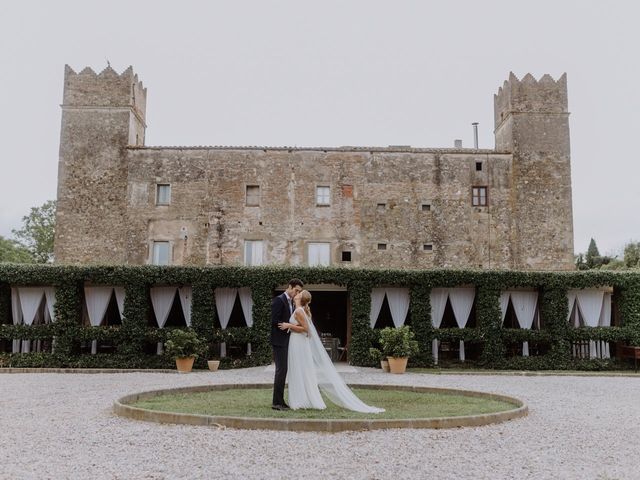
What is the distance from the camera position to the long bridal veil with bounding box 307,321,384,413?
33.2ft

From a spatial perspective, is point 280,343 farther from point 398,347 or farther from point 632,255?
point 632,255

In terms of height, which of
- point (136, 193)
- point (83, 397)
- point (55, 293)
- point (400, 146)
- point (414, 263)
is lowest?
point (83, 397)

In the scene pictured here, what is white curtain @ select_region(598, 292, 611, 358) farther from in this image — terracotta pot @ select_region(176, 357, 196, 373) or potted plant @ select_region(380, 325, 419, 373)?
terracotta pot @ select_region(176, 357, 196, 373)

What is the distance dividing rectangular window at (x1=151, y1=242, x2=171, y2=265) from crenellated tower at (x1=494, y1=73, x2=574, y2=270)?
600 inches

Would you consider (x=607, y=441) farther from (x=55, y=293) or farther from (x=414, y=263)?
(x=414, y=263)

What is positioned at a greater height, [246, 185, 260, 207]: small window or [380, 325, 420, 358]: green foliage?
[246, 185, 260, 207]: small window

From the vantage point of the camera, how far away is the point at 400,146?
3073cm

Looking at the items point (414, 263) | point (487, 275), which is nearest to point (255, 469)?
point (487, 275)

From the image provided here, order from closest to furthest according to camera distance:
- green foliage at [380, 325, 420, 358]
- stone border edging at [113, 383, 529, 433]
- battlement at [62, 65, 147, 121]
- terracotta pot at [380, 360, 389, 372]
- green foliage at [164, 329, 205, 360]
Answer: stone border edging at [113, 383, 529, 433]
green foliage at [380, 325, 420, 358]
green foliage at [164, 329, 205, 360]
terracotta pot at [380, 360, 389, 372]
battlement at [62, 65, 147, 121]

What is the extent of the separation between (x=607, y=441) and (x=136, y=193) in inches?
950

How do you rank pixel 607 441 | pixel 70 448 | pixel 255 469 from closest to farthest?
pixel 255 469 < pixel 70 448 < pixel 607 441

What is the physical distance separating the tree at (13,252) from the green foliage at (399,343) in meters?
33.9

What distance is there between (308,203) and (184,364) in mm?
11391

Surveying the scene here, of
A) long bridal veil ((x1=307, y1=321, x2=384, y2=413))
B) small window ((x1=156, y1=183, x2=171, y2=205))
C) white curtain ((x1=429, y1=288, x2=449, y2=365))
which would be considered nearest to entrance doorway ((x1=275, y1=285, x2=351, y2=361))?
white curtain ((x1=429, y1=288, x2=449, y2=365))
